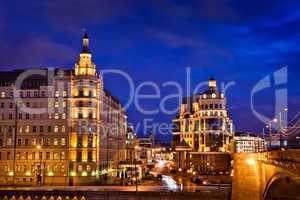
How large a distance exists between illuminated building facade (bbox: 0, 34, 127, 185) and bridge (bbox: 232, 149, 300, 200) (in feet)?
111

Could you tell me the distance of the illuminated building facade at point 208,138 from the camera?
449ft

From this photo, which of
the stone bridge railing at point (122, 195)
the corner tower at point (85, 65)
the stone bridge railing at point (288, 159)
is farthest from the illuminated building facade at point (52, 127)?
the stone bridge railing at point (288, 159)

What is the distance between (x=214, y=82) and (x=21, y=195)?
3520 inches

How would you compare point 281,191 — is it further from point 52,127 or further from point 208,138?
point 208,138

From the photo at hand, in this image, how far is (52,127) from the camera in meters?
95.4

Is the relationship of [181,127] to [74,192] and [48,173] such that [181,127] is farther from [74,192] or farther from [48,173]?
[74,192]

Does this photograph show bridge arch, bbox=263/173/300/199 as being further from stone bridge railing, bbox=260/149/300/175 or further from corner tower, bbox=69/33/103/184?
corner tower, bbox=69/33/103/184

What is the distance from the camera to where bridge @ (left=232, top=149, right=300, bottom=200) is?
36069mm

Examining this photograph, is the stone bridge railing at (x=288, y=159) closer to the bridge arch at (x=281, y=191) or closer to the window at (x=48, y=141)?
the bridge arch at (x=281, y=191)

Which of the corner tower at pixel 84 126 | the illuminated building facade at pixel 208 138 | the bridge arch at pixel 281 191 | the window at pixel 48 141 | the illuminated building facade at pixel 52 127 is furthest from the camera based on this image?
the illuminated building facade at pixel 208 138

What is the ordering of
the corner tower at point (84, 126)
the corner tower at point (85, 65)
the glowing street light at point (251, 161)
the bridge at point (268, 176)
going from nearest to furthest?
the bridge at point (268, 176), the glowing street light at point (251, 161), the corner tower at point (84, 126), the corner tower at point (85, 65)

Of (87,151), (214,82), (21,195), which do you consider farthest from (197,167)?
(21,195)

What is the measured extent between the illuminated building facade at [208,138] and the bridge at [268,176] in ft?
196

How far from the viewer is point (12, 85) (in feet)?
319
